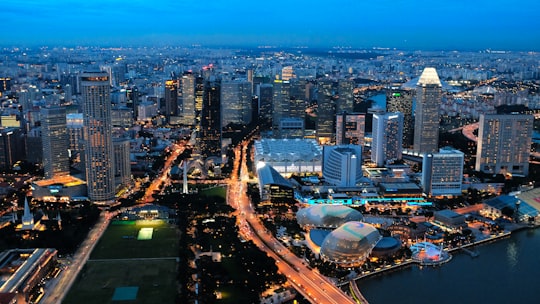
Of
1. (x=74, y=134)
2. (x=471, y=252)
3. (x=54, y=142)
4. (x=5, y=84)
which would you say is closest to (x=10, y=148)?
(x=74, y=134)

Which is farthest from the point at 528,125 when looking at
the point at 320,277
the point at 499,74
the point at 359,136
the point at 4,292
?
the point at 499,74

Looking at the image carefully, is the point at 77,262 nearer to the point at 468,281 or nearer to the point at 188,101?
the point at 468,281

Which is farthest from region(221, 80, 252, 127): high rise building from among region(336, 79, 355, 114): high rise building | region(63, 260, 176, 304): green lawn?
region(63, 260, 176, 304): green lawn

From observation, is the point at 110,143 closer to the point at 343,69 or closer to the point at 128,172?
the point at 128,172

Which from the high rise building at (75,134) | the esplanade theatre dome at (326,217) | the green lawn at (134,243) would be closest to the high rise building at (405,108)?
the esplanade theatre dome at (326,217)

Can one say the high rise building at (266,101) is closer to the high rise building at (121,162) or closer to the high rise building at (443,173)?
the high rise building at (121,162)

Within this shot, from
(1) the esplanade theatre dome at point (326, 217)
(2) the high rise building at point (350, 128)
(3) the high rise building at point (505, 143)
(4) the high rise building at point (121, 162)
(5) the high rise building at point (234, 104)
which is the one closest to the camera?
(1) the esplanade theatre dome at point (326, 217)

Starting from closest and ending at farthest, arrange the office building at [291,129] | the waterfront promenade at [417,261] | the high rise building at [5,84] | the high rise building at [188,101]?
the waterfront promenade at [417,261], the office building at [291,129], the high rise building at [188,101], the high rise building at [5,84]
